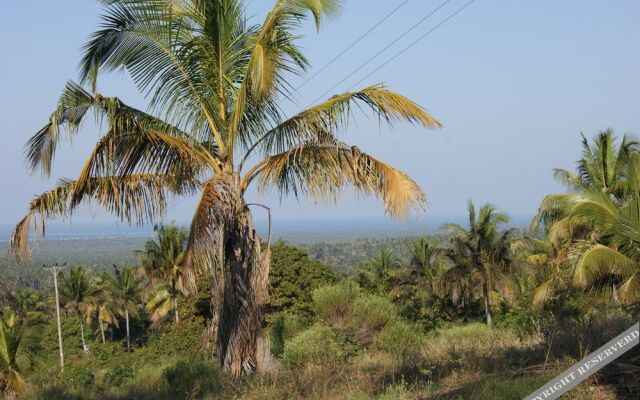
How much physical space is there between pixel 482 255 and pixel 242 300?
27348 millimetres

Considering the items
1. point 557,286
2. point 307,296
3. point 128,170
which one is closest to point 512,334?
point 128,170

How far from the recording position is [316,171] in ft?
30.6

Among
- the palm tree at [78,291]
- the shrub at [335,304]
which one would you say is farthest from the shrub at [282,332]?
the palm tree at [78,291]

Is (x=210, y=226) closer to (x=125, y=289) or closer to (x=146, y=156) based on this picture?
(x=146, y=156)

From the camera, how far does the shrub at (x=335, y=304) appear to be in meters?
20.6

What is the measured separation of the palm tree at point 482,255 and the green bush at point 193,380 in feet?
80.9

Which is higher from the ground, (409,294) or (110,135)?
(110,135)

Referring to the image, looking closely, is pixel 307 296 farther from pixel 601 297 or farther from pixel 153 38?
pixel 153 38

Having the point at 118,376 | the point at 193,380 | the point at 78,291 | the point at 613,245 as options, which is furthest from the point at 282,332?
the point at 78,291

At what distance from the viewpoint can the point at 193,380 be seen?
9531mm

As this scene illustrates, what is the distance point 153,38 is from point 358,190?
3442 millimetres

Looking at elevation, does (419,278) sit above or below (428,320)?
above

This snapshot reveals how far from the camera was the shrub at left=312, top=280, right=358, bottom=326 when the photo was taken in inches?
812

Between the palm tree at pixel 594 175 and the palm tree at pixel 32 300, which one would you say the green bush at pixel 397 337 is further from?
the palm tree at pixel 32 300
